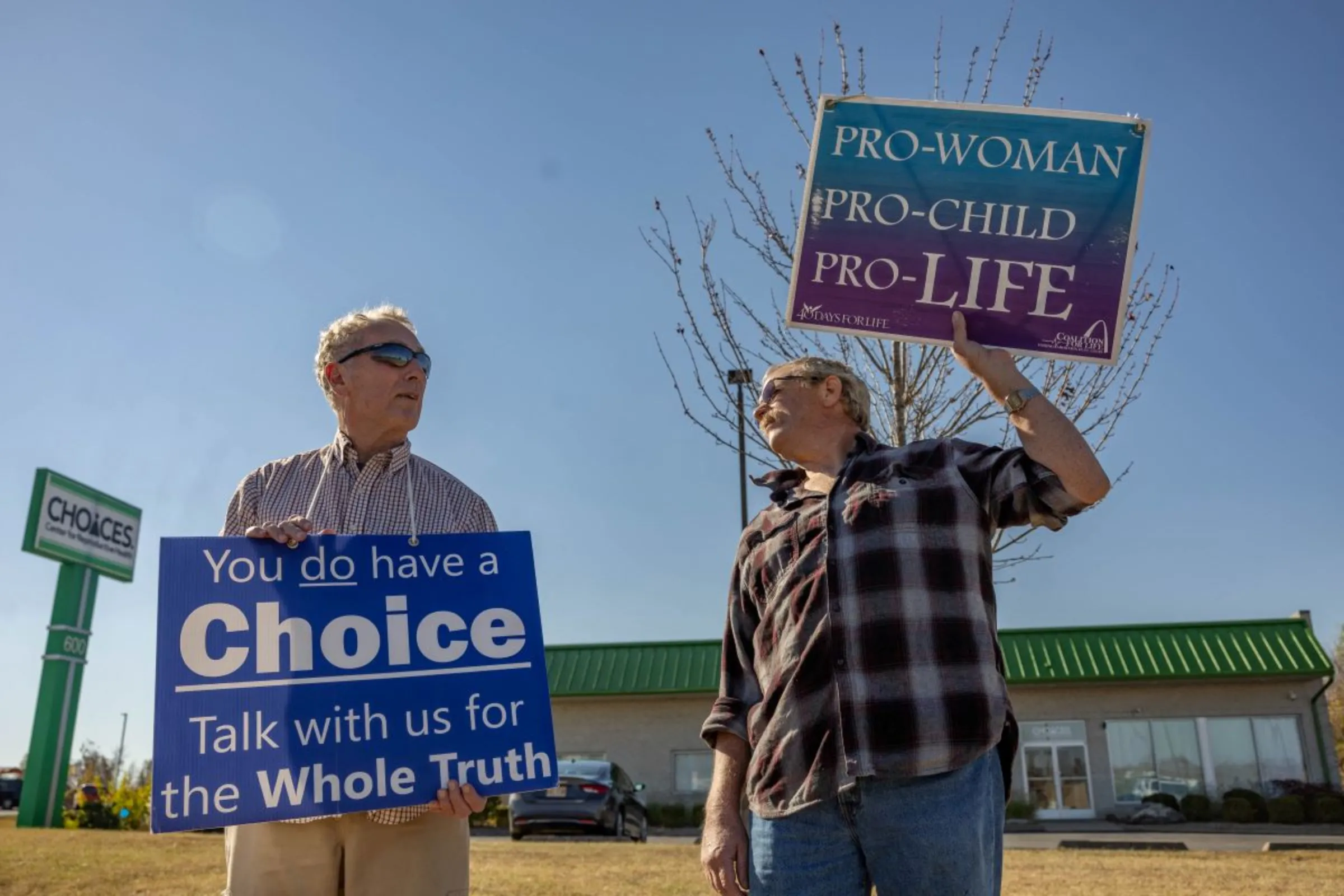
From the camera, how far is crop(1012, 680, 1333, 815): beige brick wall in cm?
2853

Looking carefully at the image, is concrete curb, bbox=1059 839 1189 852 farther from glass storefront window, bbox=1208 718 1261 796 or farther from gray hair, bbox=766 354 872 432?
glass storefront window, bbox=1208 718 1261 796

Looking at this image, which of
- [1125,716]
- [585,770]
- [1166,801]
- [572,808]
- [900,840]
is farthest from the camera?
[1125,716]

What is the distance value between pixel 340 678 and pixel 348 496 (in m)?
0.56

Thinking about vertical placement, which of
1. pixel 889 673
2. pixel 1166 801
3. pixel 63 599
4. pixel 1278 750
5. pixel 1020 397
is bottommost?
pixel 1166 801

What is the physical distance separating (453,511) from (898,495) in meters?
1.32

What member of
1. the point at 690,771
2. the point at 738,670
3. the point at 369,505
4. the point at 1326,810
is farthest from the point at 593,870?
the point at 1326,810

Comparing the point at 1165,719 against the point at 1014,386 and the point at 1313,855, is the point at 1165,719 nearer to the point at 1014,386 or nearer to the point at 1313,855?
the point at 1313,855

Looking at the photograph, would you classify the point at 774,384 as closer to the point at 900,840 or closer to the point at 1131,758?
the point at 900,840

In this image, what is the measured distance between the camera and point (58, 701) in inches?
766

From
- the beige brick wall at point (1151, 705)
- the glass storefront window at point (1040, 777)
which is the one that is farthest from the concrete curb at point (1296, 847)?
the glass storefront window at point (1040, 777)

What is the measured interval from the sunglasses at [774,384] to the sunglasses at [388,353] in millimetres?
1027

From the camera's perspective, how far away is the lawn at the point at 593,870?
7793mm

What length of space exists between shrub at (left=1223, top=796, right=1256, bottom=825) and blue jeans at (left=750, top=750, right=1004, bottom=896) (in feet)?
92.6

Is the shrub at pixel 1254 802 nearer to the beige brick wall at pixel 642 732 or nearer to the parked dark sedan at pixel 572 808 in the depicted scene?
the beige brick wall at pixel 642 732
